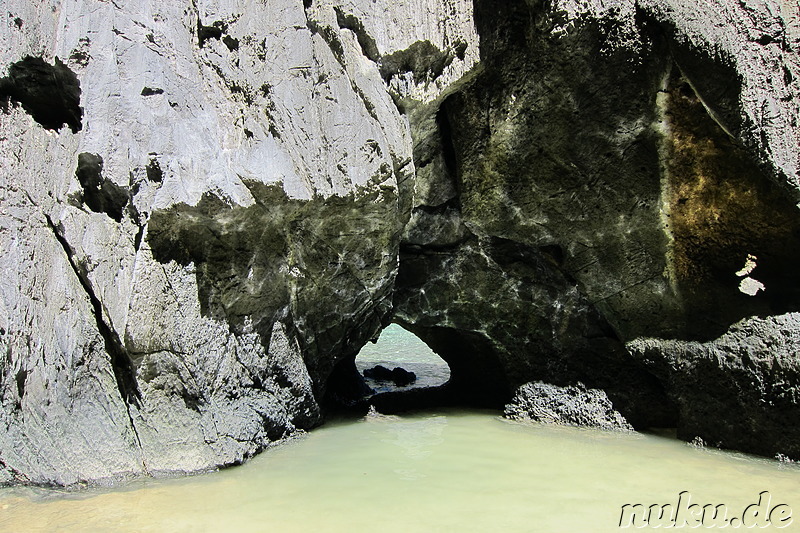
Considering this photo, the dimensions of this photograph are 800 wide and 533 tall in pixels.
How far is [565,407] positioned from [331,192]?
317 cm

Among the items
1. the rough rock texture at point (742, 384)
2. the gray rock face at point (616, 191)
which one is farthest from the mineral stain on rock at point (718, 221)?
the rough rock texture at point (742, 384)

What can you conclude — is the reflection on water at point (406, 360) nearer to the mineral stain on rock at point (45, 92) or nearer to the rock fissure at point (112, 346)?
the rock fissure at point (112, 346)

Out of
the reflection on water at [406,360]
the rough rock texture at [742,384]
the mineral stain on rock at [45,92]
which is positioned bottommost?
the reflection on water at [406,360]

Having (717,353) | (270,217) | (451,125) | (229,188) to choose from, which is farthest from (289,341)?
(717,353)

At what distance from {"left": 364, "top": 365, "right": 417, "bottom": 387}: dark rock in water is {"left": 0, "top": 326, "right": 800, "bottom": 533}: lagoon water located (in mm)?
3708

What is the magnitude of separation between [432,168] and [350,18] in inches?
60.3

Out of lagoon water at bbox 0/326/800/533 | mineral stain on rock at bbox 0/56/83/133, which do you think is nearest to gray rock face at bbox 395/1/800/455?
lagoon water at bbox 0/326/800/533

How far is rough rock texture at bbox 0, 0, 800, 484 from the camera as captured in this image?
12.7ft

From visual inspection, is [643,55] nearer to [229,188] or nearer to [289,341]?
[229,188]

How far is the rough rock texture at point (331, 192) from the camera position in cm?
387

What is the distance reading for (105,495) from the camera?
3.37m

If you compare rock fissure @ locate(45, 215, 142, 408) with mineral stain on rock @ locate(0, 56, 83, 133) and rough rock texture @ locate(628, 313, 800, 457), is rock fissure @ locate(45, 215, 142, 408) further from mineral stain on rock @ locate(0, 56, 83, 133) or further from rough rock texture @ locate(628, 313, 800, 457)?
rough rock texture @ locate(628, 313, 800, 457)

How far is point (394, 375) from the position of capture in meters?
8.77

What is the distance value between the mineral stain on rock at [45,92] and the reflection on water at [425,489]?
8.87ft
